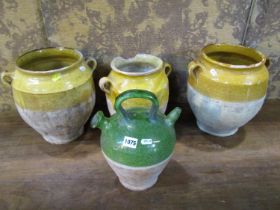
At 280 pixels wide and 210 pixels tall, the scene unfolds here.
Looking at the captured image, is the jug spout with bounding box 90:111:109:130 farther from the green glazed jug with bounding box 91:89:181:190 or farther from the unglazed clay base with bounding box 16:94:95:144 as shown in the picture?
the unglazed clay base with bounding box 16:94:95:144

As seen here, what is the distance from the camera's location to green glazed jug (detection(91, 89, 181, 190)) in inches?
23.7

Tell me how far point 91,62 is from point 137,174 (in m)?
0.42

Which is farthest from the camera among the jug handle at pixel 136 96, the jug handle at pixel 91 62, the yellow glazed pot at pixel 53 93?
the jug handle at pixel 91 62

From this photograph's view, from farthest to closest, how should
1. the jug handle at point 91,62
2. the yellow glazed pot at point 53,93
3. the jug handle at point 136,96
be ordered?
the jug handle at point 91,62 < the yellow glazed pot at point 53,93 < the jug handle at point 136,96

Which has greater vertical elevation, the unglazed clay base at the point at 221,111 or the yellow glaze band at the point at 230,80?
the yellow glaze band at the point at 230,80

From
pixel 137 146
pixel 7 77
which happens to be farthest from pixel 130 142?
pixel 7 77

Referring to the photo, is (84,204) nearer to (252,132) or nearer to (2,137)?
(2,137)

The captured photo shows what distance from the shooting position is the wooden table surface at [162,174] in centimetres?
69

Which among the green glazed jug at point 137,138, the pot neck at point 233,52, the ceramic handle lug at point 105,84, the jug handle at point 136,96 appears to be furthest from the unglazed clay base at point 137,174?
the pot neck at point 233,52

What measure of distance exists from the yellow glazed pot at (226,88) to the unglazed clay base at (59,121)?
0.32 metres

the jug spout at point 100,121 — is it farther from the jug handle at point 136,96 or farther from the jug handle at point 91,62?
the jug handle at point 91,62

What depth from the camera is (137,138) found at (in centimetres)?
60

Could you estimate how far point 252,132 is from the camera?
926 mm

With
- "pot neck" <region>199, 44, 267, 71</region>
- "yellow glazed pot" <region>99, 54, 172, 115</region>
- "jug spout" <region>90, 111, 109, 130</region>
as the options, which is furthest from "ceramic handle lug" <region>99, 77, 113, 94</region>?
"pot neck" <region>199, 44, 267, 71</region>
